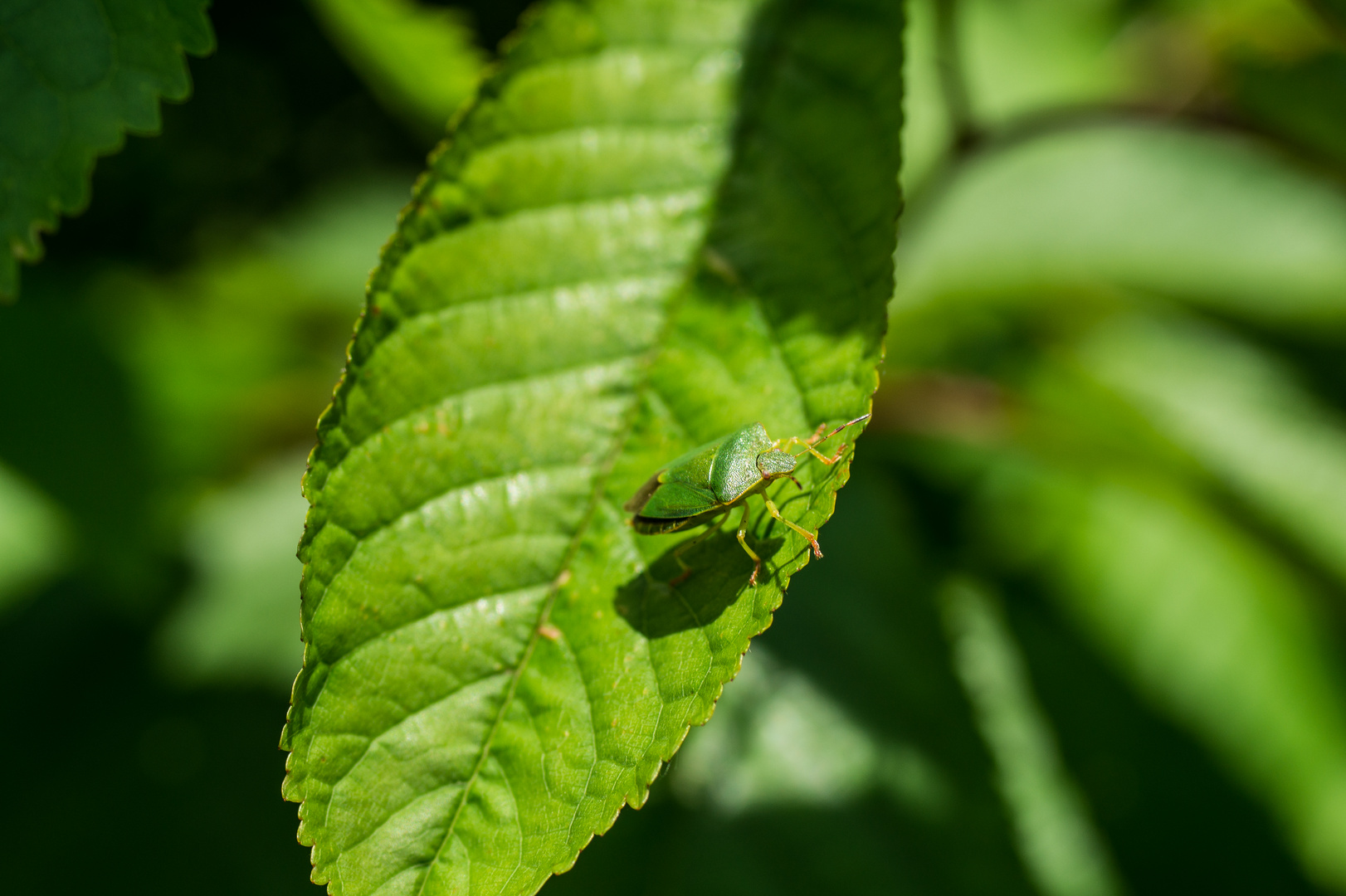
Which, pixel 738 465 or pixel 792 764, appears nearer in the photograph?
pixel 738 465

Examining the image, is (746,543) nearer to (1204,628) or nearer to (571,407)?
(571,407)

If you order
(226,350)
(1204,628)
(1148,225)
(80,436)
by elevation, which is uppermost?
(80,436)

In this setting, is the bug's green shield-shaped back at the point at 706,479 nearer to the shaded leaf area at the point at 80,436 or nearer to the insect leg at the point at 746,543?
the insect leg at the point at 746,543

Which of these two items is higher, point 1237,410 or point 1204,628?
point 1237,410

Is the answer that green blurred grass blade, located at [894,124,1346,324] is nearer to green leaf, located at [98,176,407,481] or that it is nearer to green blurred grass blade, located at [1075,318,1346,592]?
green blurred grass blade, located at [1075,318,1346,592]

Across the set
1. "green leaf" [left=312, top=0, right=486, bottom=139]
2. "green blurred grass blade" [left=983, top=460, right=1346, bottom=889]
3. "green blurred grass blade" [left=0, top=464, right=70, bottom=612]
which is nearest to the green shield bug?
"green leaf" [left=312, top=0, right=486, bottom=139]

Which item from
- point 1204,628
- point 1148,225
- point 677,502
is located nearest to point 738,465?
point 677,502

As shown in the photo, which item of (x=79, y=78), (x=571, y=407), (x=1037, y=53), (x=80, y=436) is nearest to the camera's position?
(x=79, y=78)

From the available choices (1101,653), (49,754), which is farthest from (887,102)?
(49,754)
